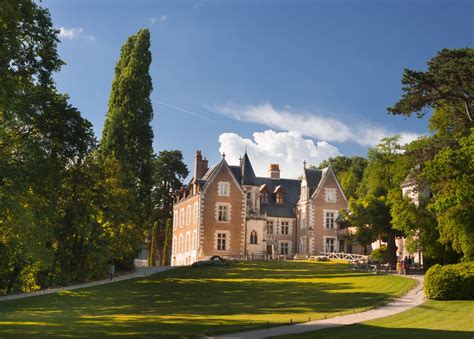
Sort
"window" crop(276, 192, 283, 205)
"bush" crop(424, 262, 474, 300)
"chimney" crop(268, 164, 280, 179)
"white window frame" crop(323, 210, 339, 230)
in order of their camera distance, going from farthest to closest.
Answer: "chimney" crop(268, 164, 280, 179) < "window" crop(276, 192, 283, 205) < "white window frame" crop(323, 210, 339, 230) < "bush" crop(424, 262, 474, 300)

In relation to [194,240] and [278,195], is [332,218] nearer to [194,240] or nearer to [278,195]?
[278,195]

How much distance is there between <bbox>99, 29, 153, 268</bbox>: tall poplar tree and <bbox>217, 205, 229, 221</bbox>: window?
909 cm

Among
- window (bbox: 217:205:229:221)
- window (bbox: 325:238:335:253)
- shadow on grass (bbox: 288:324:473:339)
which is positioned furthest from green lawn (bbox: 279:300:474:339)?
window (bbox: 325:238:335:253)

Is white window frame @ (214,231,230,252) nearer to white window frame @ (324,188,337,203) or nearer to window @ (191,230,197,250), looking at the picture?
window @ (191,230,197,250)

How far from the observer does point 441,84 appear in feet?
115

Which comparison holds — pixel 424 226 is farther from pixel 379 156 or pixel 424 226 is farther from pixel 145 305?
pixel 379 156

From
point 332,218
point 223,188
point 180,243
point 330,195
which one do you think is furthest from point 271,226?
point 180,243

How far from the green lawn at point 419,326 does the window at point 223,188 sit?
122 ft

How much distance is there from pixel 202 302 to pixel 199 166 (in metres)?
37.5

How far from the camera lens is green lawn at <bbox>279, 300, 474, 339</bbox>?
19406 mm

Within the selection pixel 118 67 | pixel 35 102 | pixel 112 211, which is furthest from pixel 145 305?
pixel 118 67

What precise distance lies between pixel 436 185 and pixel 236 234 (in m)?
31.0

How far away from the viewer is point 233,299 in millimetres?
32344

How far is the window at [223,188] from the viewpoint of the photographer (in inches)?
2477
